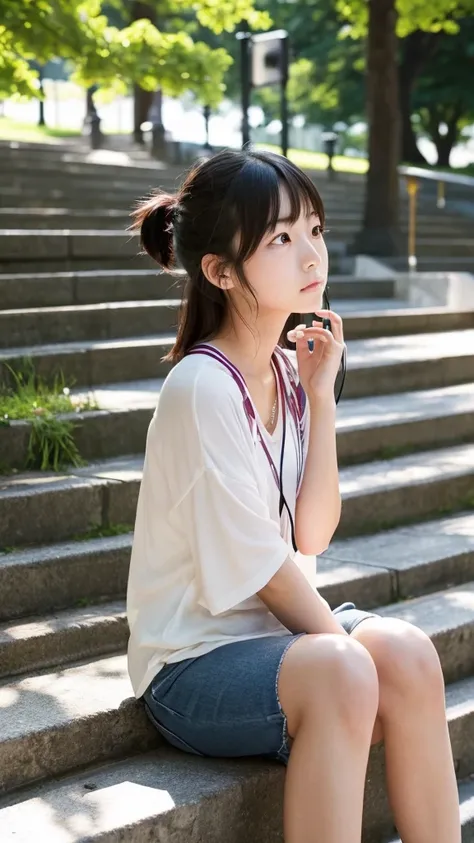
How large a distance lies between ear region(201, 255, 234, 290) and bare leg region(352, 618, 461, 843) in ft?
3.00

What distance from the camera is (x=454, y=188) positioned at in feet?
58.4

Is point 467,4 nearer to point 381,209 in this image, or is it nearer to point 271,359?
point 381,209

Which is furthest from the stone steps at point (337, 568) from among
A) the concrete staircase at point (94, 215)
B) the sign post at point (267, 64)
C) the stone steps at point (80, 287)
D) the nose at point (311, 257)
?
the sign post at point (267, 64)

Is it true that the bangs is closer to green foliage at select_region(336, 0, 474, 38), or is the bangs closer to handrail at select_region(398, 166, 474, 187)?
green foliage at select_region(336, 0, 474, 38)

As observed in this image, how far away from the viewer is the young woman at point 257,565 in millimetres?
2426

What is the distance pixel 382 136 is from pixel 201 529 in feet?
33.7

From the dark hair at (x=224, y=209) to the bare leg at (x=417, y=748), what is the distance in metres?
0.90

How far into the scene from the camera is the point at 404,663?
2625 mm

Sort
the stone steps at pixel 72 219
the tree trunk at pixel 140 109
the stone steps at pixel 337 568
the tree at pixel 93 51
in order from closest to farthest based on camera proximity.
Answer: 1. the stone steps at pixel 337 568
2. the tree at pixel 93 51
3. the stone steps at pixel 72 219
4. the tree trunk at pixel 140 109

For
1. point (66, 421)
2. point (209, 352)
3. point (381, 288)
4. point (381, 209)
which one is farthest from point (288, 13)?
point (209, 352)

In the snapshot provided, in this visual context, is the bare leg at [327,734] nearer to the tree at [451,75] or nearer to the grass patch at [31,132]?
the grass patch at [31,132]

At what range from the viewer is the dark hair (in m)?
2.59

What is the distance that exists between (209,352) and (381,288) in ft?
24.6

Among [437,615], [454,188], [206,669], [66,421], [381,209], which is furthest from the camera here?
[454,188]
